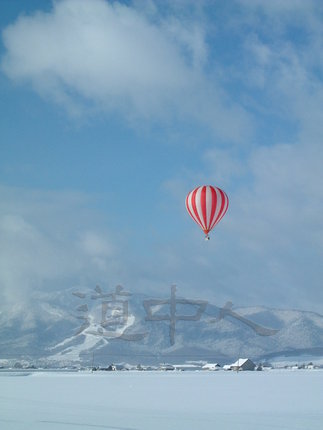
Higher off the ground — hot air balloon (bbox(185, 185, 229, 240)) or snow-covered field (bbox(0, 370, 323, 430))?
hot air balloon (bbox(185, 185, 229, 240))

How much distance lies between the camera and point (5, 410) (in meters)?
27.8

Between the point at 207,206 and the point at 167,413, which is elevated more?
the point at 207,206

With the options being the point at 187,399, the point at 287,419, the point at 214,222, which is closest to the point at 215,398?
the point at 187,399

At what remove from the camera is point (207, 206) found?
179 ft

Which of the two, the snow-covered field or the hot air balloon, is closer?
the snow-covered field

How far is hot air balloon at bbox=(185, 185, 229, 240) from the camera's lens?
178ft

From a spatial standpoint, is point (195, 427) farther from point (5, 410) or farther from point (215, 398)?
point (215, 398)

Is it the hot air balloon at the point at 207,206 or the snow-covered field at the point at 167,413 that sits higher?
the hot air balloon at the point at 207,206

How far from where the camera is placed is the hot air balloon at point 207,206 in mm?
54312

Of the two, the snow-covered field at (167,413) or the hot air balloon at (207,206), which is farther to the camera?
the hot air balloon at (207,206)

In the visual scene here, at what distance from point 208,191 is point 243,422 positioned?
110ft

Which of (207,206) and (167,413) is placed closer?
(167,413)

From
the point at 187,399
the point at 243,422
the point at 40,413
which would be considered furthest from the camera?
the point at 187,399

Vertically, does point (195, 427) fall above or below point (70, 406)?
below
